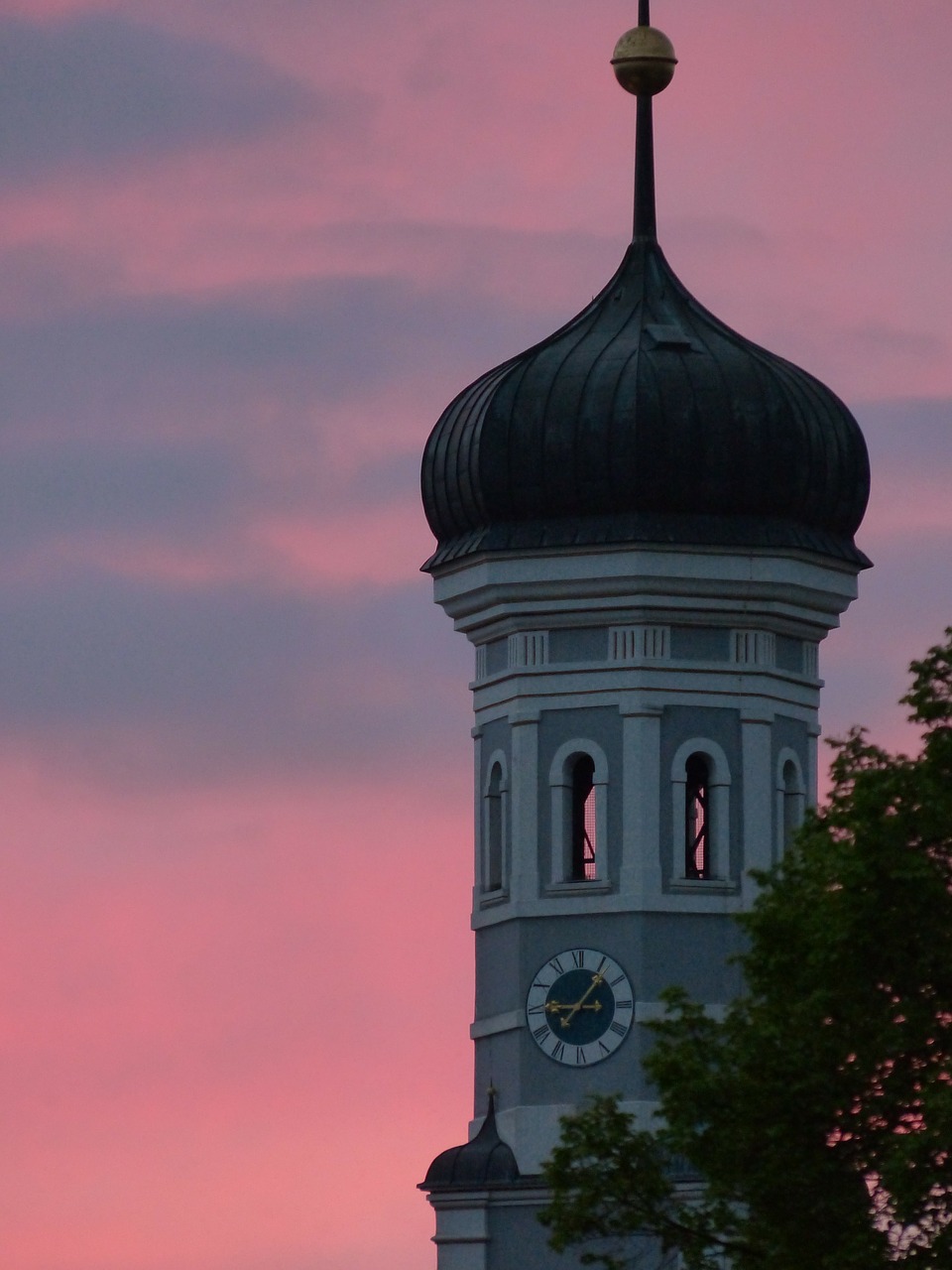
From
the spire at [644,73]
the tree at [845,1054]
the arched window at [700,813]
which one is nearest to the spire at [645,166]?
the spire at [644,73]

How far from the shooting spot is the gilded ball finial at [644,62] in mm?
68062

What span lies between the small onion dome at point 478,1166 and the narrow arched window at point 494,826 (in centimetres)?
292

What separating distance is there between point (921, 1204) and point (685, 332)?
20.8 m

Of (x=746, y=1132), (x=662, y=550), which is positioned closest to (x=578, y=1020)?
(x=662, y=550)

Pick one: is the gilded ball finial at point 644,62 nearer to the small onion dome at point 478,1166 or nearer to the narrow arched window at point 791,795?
the narrow arched window at point 791,795

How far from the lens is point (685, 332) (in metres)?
66.1

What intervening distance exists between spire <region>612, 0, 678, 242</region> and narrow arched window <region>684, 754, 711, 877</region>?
6.77 meters

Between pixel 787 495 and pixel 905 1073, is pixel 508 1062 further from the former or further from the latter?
pixel 905 1073

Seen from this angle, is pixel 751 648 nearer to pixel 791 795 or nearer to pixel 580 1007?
→ pixel 791 795

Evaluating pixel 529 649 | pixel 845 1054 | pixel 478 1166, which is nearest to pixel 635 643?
pixel 529 649

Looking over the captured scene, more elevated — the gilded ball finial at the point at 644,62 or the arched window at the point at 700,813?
the gilded ball finial at the point at 644,62

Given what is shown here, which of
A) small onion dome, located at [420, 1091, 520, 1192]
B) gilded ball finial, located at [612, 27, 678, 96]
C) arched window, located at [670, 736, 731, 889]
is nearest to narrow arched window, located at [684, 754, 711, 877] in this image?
arched window, located at [670, 736, 731, 889]

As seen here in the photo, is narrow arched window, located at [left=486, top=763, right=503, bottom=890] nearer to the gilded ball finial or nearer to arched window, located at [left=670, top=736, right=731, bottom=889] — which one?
arched window, located at [left=670, top=736, right=731, bottom=889]

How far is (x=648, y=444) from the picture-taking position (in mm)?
65438
